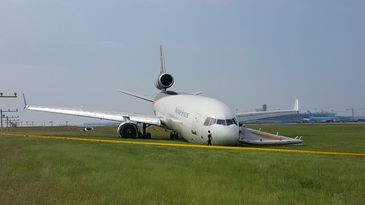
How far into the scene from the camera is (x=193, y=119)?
110 ft

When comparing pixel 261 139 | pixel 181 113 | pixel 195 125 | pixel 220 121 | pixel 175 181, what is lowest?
pixel 175 181

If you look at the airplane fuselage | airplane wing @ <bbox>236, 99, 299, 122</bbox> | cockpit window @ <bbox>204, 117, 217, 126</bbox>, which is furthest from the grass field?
airplane wing @ <bbox>236, 99, 299, 122</bbox>

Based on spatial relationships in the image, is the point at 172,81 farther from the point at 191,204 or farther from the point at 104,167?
the point at 191,204

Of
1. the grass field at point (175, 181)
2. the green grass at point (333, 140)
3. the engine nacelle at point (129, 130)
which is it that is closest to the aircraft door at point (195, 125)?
the green grass at point (333, 140)

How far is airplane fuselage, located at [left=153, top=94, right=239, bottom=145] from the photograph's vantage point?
97.6 feet

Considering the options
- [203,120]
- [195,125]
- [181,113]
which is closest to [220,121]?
[203,120]

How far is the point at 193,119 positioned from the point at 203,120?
2.01 m

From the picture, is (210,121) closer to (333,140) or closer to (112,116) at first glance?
(333,140)

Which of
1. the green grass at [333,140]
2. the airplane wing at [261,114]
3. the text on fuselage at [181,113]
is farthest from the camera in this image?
the airplane wing at [261,114]

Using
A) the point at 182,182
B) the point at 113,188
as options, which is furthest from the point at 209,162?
the point at 113,188

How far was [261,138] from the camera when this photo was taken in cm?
3522

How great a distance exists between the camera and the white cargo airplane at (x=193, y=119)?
30.1 meters

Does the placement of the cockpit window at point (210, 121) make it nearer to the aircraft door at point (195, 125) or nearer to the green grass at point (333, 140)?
the aircraft door at point (195, 125)

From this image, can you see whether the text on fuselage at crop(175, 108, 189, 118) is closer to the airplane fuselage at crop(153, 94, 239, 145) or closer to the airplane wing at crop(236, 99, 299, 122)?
the airplane fuselage at crop(153, 94, 239, 145)
